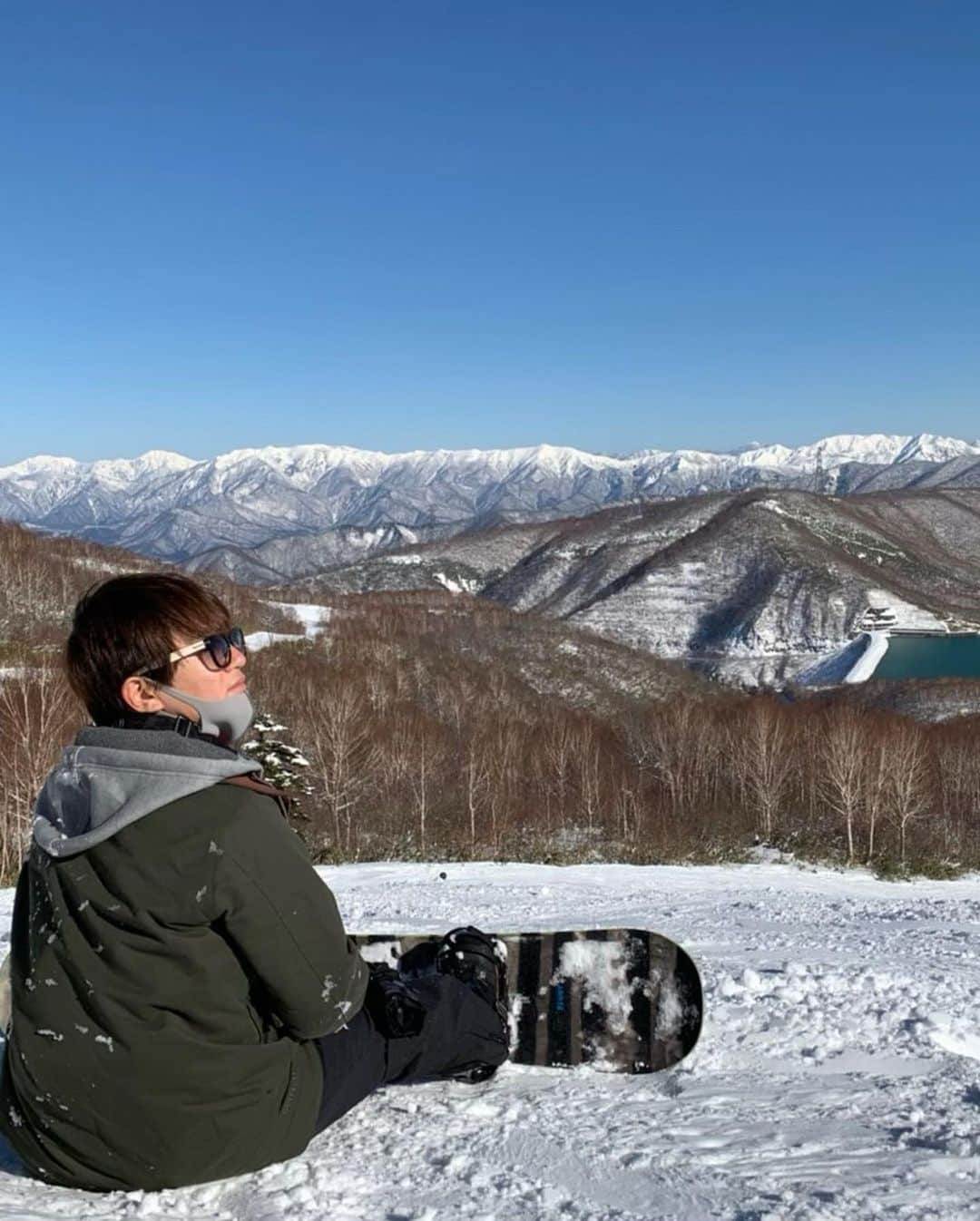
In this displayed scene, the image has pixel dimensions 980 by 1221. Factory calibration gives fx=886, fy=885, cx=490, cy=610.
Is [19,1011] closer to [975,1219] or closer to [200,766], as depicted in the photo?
[200,766]

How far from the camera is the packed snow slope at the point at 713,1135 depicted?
2.69 m

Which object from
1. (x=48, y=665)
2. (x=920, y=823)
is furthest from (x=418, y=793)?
(x=920, y=823)

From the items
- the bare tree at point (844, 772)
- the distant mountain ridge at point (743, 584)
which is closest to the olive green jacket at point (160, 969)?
the bare tree at point (844, 772)

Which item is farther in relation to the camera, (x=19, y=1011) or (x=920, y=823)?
(x=920, y=823)

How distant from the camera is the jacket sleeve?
2480 millimetres

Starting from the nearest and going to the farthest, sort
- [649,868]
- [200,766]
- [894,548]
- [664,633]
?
1. [200,766]
2. [649,868]
3. [664,633]
4. [894,548]

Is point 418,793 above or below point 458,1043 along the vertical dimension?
below

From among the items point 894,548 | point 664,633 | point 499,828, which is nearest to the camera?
point 499,828

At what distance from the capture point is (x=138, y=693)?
268 centimetres

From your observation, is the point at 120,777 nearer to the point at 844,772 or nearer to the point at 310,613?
the point at 844,772

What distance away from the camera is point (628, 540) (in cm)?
19075

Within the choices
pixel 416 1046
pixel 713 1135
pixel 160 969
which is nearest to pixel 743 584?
pixel 713 1135

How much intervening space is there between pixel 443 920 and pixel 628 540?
185 meters

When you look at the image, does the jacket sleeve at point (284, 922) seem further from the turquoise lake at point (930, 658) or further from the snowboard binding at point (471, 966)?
the turquoise lake at point (930, 658)
